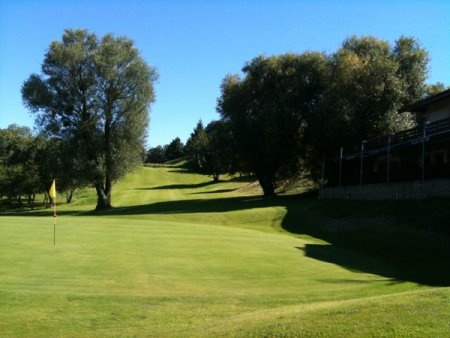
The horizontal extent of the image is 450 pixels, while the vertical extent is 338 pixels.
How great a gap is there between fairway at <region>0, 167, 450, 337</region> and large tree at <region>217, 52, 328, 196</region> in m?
32.1

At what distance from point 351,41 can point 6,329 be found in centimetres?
5011

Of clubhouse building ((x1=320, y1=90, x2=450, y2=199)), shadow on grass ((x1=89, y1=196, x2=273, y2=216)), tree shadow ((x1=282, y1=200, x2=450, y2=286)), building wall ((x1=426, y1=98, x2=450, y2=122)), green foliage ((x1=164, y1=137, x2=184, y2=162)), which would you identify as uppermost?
green foliage ((x1=164, y1=137, x2=184, y2=162))

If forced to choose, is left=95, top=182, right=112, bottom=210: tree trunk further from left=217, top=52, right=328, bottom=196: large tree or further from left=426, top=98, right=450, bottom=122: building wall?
left=426, top=98, right=450, bottom=122: building wall

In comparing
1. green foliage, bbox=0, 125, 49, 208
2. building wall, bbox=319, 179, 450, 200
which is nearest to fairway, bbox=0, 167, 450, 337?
building wall, bbox=319, 179, 450, 200

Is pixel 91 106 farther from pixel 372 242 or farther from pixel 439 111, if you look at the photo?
pixel 372 242

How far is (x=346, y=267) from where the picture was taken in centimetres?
1730

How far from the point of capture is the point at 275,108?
5388 cm

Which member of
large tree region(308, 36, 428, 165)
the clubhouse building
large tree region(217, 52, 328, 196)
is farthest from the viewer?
large tree region(217, 52, 328, 196)

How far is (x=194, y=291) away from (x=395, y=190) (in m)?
25.1

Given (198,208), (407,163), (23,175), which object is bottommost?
(198,208)

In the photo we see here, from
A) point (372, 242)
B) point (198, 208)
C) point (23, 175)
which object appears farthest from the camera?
point (23, 175)

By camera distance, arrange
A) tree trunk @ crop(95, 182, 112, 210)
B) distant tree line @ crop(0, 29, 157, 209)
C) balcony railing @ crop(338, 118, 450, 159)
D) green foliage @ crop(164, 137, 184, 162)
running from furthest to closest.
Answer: green foliage @ crop(164, 137, 184, 162)
tree trunk @ crop(95, 182, 112, 210)
distant tree line @ crop(0, 29, 157, 209)
balcony railing @ crop(338, 118, 450, 159)

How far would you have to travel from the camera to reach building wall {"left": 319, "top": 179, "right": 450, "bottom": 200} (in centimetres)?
2950

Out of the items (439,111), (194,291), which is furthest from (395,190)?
(194,291)
